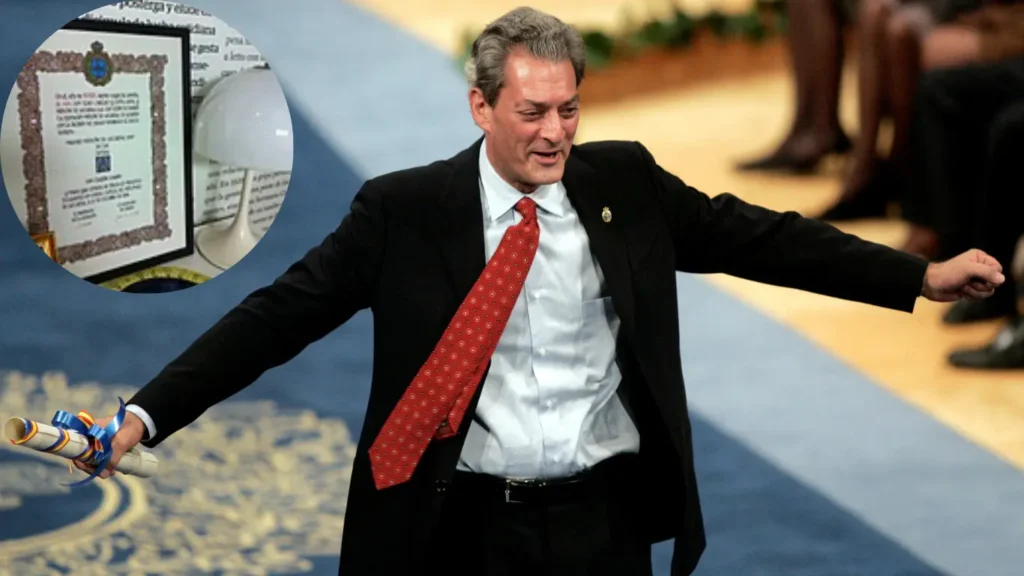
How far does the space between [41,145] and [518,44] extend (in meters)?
0.80

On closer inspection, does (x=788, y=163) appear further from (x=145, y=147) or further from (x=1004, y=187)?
(x=145, y=147)

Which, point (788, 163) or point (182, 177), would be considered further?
point (788, 163)

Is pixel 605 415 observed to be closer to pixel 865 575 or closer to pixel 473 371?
pixel 473 371

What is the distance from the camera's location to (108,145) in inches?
111

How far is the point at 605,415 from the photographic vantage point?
3055 millimetres

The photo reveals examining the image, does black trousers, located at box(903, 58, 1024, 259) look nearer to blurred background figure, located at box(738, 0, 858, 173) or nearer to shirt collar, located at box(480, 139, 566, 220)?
blurred background figure, located at box(738, 0, 858, 173)

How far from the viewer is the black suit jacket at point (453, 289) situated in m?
2.92

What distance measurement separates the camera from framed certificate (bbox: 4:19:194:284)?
2.77m

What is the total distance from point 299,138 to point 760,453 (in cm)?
351

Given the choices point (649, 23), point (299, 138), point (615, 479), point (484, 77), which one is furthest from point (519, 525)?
point (649, 23)

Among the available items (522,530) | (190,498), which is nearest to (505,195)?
(522,530)

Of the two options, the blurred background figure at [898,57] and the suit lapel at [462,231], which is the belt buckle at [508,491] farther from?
the blurred background figure at [898,57]

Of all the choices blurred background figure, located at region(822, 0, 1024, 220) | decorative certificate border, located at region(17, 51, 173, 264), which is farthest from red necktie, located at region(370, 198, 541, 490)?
blurred background figure, located at region(822, 0, 1024, 220)

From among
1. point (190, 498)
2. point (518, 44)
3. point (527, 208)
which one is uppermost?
point (518, 44)
